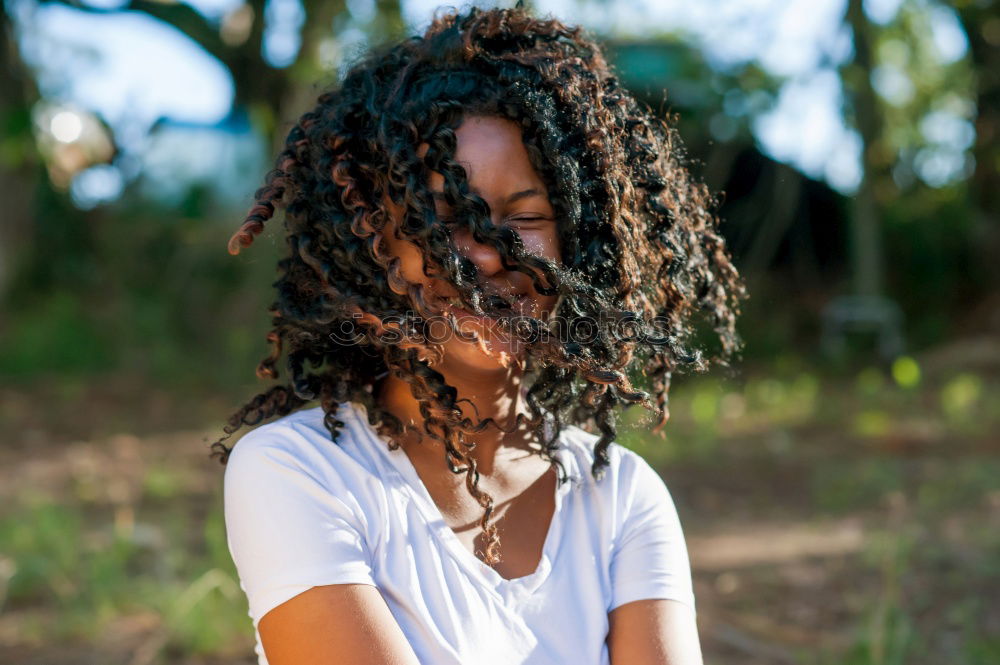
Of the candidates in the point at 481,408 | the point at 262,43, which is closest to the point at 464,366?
the point at 481,408

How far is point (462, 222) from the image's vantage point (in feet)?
4.55

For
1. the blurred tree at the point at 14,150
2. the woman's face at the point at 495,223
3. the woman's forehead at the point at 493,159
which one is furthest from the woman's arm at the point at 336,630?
the blurred tree at the point at 14,150

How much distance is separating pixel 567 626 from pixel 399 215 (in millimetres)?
643

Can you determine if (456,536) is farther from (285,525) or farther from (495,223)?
(495,223)

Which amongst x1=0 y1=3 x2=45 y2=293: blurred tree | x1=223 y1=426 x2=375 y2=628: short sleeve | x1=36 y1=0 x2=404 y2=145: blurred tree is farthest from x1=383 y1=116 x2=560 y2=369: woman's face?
x1=0 y1=3 x2=45 y2=293: blurred tree

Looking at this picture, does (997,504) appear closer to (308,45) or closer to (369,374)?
(369,374)

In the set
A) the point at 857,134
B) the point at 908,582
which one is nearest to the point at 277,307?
the point at 908,582

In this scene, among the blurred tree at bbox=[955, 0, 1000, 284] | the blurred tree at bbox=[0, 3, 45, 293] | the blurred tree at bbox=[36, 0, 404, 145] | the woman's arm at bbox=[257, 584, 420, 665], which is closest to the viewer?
the woman's arm at bbox=[257, 584, 420, 665]

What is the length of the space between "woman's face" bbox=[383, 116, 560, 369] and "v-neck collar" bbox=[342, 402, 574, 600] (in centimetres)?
17

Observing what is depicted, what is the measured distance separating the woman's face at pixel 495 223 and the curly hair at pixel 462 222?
17 mm

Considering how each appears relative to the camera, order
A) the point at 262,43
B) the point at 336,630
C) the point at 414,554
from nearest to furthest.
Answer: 1. the point at 336,630
2. the point at 414,554
3. the point at 262,43

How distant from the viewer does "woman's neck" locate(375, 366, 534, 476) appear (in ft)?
4.99

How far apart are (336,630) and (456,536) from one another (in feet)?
0.84

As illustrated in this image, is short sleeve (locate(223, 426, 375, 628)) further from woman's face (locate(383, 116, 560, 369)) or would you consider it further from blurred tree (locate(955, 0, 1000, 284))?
blurred tree (locate(955, 0, 1000, 284))
